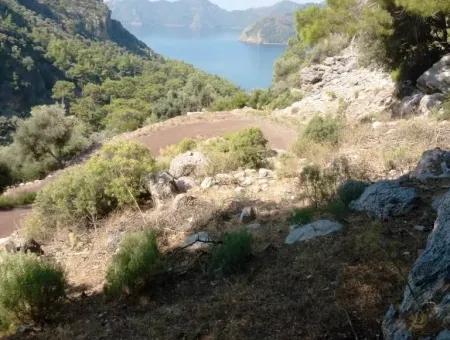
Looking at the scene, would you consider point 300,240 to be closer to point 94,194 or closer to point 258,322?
point 258,322

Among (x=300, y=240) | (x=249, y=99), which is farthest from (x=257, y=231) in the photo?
(x=249, y=99)

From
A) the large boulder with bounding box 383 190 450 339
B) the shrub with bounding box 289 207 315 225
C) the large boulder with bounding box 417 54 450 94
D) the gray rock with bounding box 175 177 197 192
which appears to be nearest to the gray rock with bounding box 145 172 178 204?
the gray rock with bounding box 175 177 197 192

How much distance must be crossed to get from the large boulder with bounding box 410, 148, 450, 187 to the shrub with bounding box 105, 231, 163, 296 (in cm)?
327

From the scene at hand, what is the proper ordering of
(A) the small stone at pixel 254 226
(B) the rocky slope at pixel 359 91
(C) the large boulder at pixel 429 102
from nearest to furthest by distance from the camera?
(A) the small stone at pixel 254 226
(C) the large boulder at pixel 429 102
(B) the rocky slope at pixel 359 91

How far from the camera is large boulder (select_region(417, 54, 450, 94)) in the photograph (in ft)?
37.3

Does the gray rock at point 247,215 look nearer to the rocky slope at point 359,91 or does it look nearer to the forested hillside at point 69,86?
the rocky slope at point 359,91

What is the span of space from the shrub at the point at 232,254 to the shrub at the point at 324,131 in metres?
5.50

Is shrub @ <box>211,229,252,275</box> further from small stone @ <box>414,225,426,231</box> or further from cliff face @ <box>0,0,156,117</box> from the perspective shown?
cliff face @ <box>0,0,156,117</box>

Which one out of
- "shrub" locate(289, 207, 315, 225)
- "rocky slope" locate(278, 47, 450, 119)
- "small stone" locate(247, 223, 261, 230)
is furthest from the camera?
"rocky slope" locate(278, 47, 450, 119)

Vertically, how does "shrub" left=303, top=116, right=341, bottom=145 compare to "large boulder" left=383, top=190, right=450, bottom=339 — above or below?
below

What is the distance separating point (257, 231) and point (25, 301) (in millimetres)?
2581

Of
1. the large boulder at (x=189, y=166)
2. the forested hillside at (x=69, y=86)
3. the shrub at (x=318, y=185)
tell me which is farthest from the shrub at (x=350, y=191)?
the forested hillside at (x=69, y=86)

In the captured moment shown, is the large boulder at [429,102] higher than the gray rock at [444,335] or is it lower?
lower

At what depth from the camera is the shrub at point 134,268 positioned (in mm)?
4594
